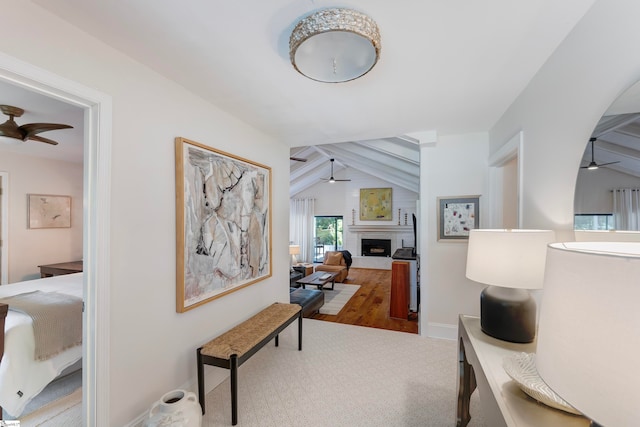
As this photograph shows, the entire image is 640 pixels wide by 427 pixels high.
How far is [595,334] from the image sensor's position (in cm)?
42

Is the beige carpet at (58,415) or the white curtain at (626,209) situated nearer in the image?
the white curtain at (626,209)

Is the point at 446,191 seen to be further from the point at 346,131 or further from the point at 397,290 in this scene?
the point at 397,290

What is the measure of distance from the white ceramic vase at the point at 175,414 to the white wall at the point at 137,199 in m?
0.27

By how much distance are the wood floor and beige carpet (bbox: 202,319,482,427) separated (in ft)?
1.74

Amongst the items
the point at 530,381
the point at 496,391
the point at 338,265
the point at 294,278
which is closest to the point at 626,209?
the point at 530,381

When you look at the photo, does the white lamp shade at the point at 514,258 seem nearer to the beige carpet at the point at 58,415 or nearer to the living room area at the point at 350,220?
the beige carpet at the point at 58,415

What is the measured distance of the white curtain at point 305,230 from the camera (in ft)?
29.7

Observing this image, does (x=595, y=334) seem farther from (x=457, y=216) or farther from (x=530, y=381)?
(x=457, y=216)

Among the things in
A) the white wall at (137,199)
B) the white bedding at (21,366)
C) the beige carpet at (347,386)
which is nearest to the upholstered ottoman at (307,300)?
the beige carpet at (347,386)

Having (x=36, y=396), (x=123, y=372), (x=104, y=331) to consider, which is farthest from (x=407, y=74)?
(x=36, y=396)

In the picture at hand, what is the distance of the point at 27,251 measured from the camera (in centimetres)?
389

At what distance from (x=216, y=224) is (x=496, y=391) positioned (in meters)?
2.05

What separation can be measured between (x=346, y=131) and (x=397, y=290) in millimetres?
2451

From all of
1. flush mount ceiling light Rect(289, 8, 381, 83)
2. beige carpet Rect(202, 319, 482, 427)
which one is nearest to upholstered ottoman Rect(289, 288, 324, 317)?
beige carpet Rect(202, 319, 482, 427)
